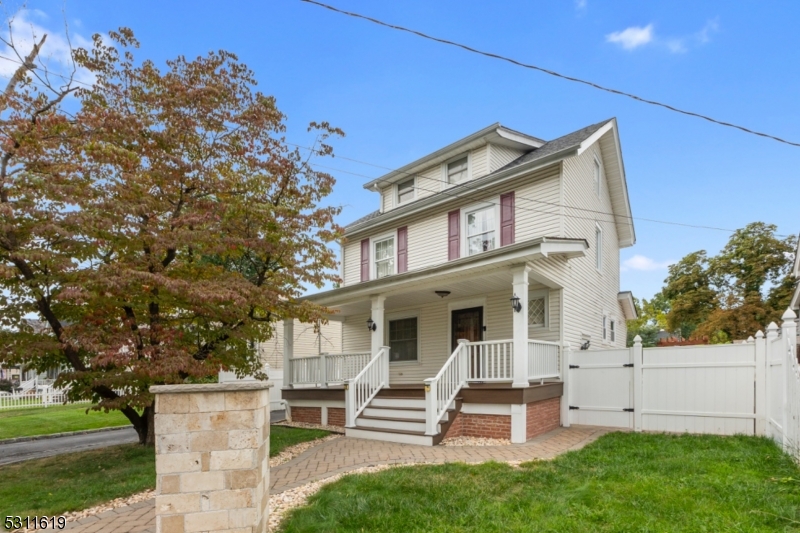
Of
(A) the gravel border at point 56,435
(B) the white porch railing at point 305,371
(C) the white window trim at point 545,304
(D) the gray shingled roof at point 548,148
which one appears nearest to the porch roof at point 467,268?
(C) the white window trim at point 545,304

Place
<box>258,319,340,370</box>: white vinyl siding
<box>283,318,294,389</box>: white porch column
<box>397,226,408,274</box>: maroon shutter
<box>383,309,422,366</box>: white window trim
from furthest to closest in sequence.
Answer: <box>258,319,340,370</box>: white vinyl siding → <box>397,226,408,274</box>: maroon shutter → <box>383,309,422,366</box>: white window trim → <box>283,318,294,389</box>: white porch column

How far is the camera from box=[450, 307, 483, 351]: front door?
1220 centimetres

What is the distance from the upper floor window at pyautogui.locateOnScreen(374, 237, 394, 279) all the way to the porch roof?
115 inches

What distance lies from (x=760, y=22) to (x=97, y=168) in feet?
40.6

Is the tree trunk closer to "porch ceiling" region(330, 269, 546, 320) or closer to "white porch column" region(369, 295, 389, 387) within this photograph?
"porch ceiling" region(330, 269, 546, 320)

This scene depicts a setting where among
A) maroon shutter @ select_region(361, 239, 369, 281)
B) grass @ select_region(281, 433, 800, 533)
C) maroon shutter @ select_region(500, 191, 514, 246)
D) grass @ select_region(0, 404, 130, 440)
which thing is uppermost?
maroon shutter @ select_region(500, 191, 514, 246)

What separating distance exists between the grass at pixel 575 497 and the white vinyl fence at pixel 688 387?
166 centimetres

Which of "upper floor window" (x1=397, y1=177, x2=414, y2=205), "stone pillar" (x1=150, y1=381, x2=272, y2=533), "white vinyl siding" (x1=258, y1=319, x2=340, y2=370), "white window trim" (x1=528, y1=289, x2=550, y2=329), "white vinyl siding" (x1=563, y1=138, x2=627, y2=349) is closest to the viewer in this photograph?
"stone pillar" (x1=150, y1=381, x2=272, y2=533)

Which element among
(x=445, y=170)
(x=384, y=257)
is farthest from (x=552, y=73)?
(x=384, y=257)

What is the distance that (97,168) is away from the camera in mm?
7453

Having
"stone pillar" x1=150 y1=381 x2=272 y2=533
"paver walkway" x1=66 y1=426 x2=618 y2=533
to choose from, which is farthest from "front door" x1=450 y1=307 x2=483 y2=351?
"stone pillar" x1=150 y1=381 x2=272 y2=533

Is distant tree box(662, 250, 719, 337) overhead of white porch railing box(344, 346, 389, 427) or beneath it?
overhead

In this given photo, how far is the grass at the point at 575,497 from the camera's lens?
395 cm

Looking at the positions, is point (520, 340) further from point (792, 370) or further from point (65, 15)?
point (65, 15)
